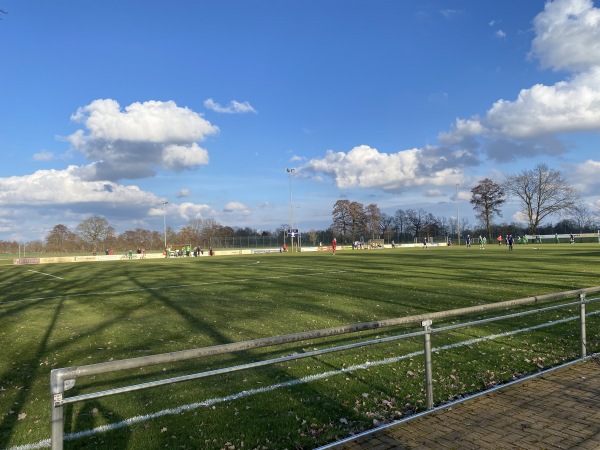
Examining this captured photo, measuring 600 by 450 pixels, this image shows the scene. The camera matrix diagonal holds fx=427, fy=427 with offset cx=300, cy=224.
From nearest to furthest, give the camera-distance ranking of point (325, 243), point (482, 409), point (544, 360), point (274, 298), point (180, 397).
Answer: point (482, 409) < point (180, 397) < point (544, 360) < point (274, 298) < point (325, 243)

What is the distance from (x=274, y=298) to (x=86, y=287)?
1066 cm

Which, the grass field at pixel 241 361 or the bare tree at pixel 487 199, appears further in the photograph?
the bare tree at pixel 487 199

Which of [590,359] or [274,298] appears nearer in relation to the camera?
[590,359]

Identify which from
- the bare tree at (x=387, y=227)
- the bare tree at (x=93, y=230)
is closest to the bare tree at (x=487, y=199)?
the bare tree at (x=387, y=227)

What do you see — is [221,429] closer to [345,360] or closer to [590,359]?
[345,360]

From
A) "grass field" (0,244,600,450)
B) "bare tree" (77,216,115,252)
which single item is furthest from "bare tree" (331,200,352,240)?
"grass field" (0,244,600,450)

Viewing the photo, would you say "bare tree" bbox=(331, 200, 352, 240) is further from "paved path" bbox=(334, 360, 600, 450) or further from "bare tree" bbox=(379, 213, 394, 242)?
"paved path" bbox=(334, 360, 600, 450)

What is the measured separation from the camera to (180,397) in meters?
5.38

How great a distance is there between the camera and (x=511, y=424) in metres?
3.98

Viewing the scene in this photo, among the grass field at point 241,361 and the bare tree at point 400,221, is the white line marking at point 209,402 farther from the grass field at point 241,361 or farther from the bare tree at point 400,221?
the bare tree at point 400,221

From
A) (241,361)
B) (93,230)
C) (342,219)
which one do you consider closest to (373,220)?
(342,219)

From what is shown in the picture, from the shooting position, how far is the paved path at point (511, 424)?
142 inches

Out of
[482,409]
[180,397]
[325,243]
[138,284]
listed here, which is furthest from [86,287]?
[325,243]

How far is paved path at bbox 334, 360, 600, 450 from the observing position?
360 centimetres
